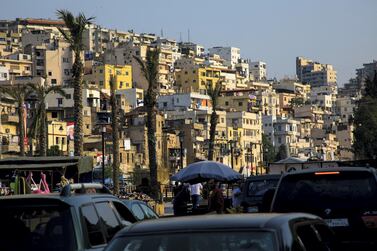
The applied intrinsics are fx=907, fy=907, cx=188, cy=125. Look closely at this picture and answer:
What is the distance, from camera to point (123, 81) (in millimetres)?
168500

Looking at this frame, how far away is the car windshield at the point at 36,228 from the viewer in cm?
867

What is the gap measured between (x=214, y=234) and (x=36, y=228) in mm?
3101

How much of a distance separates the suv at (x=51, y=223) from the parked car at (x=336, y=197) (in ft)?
12.7

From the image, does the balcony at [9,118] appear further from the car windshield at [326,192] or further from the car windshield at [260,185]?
the car windshield at [326,192]

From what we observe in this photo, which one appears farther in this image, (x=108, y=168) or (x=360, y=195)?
(x=108, y=168)

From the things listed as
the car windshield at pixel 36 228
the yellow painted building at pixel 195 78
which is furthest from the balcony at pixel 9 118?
the car windshield at pixel 36 228

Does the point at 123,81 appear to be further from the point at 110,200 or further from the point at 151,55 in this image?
the point at 110,200

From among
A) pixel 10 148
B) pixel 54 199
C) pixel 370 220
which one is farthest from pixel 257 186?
pixel 10 148

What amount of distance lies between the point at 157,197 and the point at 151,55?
9730mm

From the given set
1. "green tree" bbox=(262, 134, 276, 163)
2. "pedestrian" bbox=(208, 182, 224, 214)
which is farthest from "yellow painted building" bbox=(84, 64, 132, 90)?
A: "pedestrian" bbox=(208, 182, 224, 214)

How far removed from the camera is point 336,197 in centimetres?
1247

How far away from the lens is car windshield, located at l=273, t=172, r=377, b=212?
1245 cm

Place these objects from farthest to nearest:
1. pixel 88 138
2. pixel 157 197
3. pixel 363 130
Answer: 1. pixel 88 138
2. pixel 363 130
3. pixel 157 197

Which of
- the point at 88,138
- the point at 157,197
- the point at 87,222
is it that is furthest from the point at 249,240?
the point at 88,138
